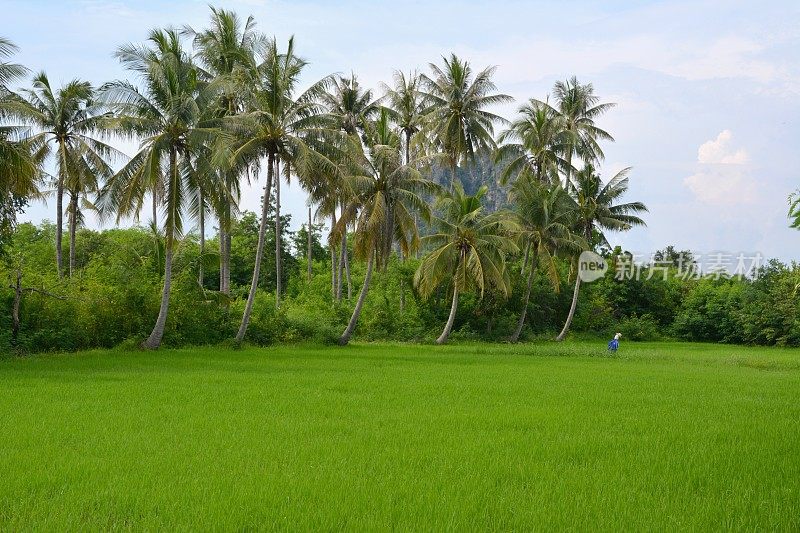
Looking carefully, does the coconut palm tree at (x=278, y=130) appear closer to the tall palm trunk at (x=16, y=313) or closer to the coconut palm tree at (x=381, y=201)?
the coconut palm tree at (x=381, y=201)

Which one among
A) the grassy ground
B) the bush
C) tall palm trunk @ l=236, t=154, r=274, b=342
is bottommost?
the grassy ground

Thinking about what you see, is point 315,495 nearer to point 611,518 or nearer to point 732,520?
point 611,518

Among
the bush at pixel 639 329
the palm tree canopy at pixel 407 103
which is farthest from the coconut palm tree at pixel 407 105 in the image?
the bush at pixel 639 329

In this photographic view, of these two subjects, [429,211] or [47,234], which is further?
[47,234]

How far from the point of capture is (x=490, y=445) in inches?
295

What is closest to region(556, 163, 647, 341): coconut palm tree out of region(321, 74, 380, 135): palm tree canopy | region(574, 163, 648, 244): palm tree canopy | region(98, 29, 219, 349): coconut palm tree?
region(574, 163, 648, 244): palm tree canopy

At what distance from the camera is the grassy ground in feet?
16.7

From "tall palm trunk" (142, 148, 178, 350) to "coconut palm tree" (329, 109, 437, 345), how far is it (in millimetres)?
5724

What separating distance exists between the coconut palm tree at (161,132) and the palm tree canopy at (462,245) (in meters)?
10.3

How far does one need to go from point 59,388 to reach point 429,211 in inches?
611

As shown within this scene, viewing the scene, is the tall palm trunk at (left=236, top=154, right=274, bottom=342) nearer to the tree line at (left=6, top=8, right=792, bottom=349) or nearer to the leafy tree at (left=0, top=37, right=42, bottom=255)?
the tree line at (left=6, top=8, right=792, bottom=349)

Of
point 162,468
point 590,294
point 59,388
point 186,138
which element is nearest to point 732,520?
point 162,468

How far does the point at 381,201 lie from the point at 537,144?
13182 millimetres

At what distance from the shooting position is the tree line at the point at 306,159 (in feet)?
60.2
